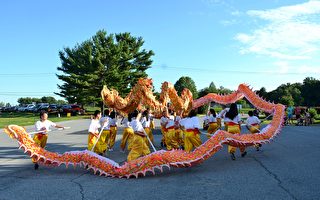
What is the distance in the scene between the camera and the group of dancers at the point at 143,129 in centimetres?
894

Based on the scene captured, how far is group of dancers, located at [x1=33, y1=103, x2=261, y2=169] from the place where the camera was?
29.3 feet

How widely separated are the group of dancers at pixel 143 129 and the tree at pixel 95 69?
106ft

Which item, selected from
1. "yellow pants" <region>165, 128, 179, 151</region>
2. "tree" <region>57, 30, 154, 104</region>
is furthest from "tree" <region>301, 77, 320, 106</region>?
"yellow pants" <region>165, 128, 179, 151</region>

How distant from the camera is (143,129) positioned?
9008 millimetres

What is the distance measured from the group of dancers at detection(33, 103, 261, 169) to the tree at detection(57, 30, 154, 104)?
106ft

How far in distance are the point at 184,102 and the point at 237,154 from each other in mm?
2599

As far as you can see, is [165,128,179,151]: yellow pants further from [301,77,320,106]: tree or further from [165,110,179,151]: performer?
[301,77,320,106]: tree

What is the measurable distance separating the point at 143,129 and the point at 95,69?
1480 inches

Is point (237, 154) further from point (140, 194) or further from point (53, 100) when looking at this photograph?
A: point (53, 100)

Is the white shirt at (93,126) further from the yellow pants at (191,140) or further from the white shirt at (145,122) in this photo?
the yellow pants at (191,140)

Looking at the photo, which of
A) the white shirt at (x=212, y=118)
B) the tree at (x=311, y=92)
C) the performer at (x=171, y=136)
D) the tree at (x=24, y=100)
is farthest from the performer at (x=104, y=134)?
the tree at (x=24, y=100)

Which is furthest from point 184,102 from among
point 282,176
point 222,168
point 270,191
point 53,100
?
point 53,100

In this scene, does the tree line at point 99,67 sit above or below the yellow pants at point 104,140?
above

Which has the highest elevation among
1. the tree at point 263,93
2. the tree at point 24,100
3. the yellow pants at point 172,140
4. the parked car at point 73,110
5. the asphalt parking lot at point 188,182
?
the tree at point 24,100
